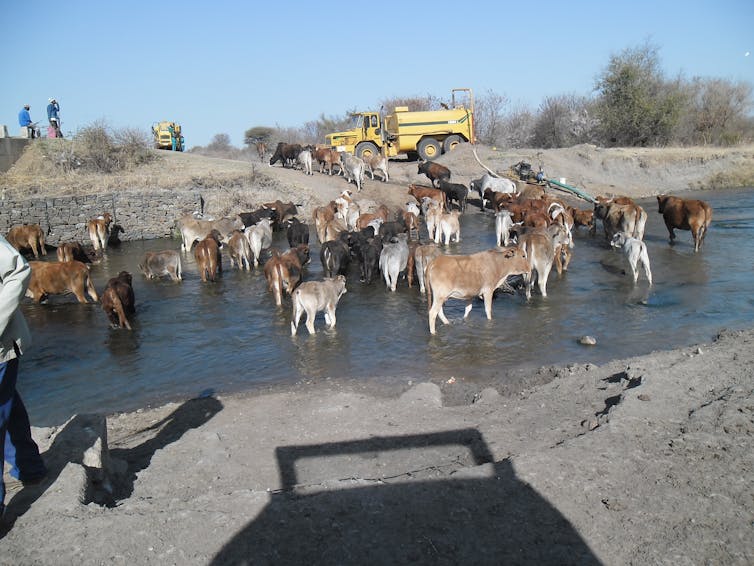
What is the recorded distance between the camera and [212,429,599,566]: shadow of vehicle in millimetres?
4016

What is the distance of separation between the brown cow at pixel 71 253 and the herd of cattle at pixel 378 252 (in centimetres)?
Result: 3

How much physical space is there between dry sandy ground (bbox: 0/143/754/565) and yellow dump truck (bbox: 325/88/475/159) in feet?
91.8

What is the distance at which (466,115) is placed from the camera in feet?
115

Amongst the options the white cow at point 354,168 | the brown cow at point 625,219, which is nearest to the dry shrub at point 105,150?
the white cow at point 354,168

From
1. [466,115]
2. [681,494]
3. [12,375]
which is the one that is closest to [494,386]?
[681,494]

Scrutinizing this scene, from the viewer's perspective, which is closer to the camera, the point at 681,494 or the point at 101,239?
the point at 681,494

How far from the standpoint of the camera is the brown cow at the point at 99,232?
22.0m

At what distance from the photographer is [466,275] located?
1098cm

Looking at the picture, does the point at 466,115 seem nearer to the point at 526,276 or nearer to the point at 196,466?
the point at 526,276

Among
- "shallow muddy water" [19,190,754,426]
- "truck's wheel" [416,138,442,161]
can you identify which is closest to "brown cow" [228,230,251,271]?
"shallow muddy water" [19,190,754,426]

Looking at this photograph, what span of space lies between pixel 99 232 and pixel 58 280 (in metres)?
8.50

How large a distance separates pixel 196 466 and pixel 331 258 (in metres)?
9.47

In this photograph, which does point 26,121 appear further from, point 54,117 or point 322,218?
point 322,218

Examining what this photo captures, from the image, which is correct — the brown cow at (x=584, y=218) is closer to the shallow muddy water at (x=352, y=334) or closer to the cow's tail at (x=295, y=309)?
the shallow muddy water at (x=352, y=334)
